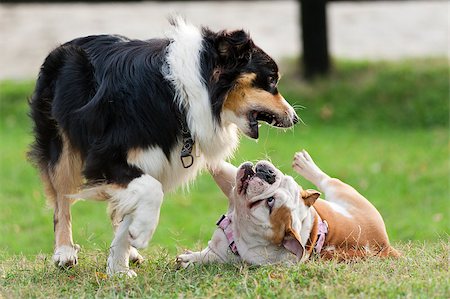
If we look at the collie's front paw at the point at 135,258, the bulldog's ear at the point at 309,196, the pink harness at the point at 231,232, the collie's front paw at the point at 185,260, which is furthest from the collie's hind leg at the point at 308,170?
the collie's front paw at the point at 135,258

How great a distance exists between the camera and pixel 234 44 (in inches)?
223

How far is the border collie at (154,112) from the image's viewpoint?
18.3 feet

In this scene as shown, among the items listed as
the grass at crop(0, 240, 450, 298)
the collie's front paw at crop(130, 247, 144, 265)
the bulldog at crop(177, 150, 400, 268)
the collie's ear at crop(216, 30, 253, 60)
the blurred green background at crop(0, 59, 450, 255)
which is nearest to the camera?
the grass at crop(0, 240, 450, 298)

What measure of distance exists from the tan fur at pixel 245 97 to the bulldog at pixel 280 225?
45 cm

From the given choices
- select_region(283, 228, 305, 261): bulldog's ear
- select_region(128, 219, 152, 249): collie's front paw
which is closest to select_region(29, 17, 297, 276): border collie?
select_region(128, 219, 152, 249): collie's front paw

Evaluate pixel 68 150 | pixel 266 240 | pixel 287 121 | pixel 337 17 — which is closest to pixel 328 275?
pixel 266 240

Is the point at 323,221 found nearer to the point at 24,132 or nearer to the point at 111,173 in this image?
the point at 111,173

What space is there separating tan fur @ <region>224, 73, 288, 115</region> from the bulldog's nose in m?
0.44

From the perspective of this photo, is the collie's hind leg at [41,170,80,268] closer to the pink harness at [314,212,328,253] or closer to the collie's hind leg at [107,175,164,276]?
the collie's hind leg at [107,175,164,276]

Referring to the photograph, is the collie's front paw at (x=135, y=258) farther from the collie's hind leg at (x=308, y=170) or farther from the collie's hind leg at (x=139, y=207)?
the collie's hind leg at (x=308, y=170)

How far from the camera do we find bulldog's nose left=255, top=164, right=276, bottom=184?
5.86 meters

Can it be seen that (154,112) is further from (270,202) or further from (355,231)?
(355,231)

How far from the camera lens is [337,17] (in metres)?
19.3

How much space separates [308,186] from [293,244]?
5550 mm
